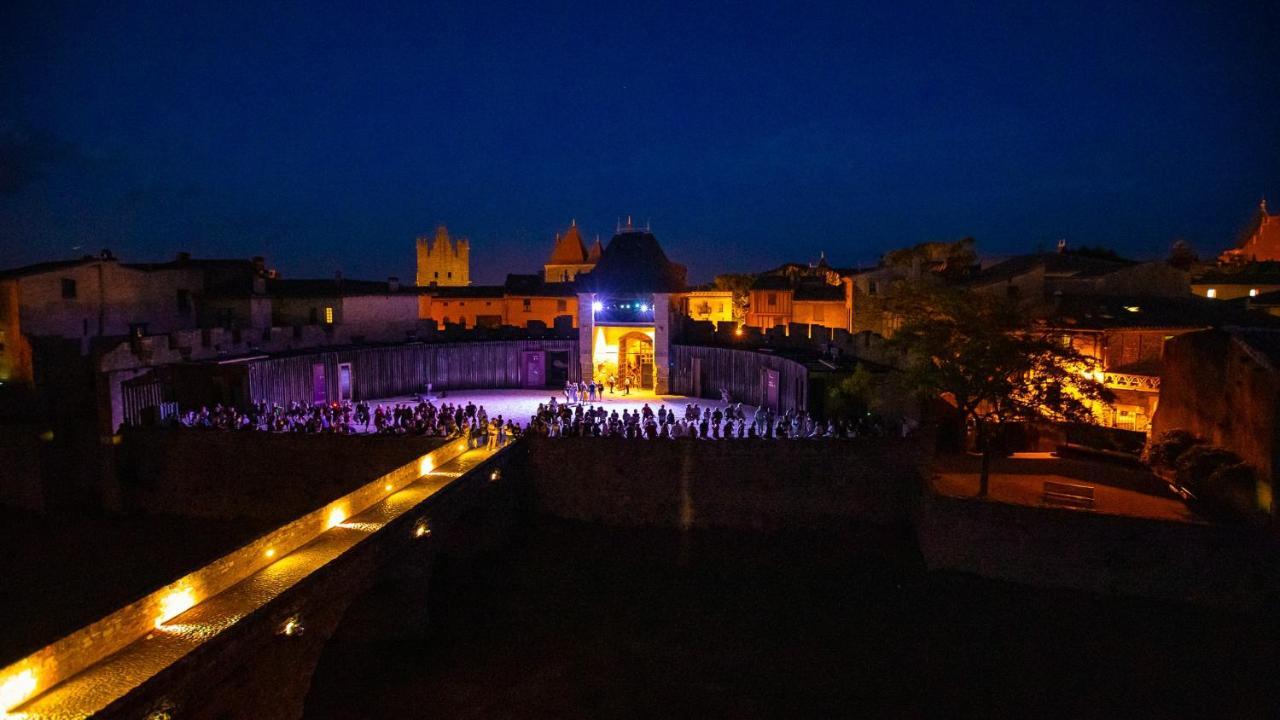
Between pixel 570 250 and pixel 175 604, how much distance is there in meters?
60.7

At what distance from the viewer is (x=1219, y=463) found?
18.9 m

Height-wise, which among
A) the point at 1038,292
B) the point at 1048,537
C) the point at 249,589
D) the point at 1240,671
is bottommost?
the point at 1240,671

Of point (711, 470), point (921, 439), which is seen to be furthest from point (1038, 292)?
point (711, 470)

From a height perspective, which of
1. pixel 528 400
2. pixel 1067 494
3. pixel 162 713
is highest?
pixel 528 400

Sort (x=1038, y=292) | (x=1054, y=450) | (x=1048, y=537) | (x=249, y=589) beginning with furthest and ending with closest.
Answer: (x=1038, y=292), (x=1054, y=450), (x=1048, y=537), (x=249, y=589)

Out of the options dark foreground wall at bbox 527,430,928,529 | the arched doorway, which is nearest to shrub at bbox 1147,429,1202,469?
dark foreground wall at bbox 527,430,928,529

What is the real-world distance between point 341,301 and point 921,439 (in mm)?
28277

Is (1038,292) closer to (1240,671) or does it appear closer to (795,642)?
(1240,671)

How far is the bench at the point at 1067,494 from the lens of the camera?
19.7m

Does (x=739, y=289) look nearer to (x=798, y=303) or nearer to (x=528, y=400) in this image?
(x=798, y=303)

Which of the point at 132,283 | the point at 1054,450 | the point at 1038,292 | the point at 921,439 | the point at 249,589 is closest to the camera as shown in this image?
the point at 249,589

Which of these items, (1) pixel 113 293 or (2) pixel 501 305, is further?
(2) pixel 501 305

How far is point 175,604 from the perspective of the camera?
11.8 metres

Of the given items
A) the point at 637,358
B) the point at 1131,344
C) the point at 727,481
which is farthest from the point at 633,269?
the point at 1131,344
